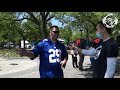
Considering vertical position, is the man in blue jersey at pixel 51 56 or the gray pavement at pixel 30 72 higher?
the man in blue jersey at pixel 51 56

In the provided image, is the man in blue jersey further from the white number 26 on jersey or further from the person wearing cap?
the person wearing cap

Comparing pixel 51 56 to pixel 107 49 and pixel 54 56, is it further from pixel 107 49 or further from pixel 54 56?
pixel 107 49

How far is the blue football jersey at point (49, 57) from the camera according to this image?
5.26 m

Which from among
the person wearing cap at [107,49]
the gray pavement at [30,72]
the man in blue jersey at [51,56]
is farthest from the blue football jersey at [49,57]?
the gray pavement at [30,72]

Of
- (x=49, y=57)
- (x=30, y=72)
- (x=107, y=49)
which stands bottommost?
(x=30, y=72)

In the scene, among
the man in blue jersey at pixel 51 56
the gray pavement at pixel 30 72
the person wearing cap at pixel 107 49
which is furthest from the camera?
the gray pavement at pixel 30 72

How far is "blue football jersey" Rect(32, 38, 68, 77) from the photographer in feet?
17.3

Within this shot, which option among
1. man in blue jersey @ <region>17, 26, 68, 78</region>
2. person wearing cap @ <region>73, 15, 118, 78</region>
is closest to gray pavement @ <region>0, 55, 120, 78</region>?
man in blue jersey @ <region>17, 26, 68, 78</region>

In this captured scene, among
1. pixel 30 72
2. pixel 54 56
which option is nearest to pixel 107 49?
pixel 54 56

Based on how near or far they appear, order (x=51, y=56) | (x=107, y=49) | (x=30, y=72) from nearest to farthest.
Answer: (x=107, y=49)
(x=51, y=56)
(x=30, y=72)

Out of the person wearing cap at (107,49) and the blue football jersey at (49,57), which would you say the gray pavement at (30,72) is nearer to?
the blue football jersey at (49,57)

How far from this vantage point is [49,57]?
5.27 m
